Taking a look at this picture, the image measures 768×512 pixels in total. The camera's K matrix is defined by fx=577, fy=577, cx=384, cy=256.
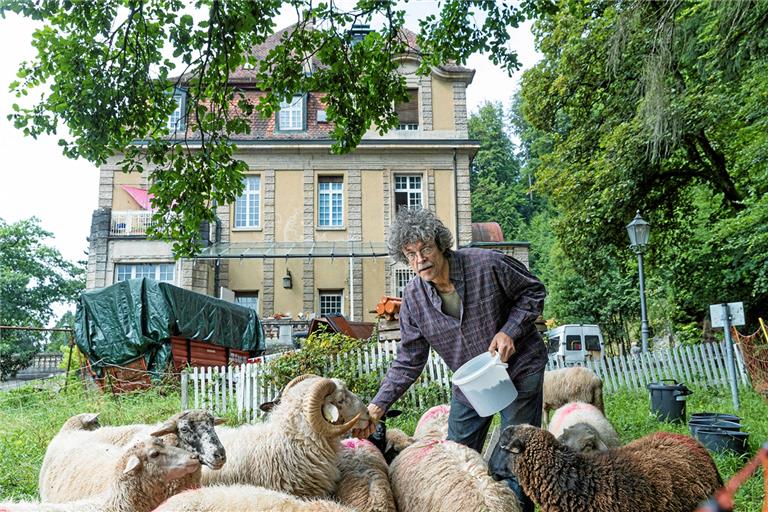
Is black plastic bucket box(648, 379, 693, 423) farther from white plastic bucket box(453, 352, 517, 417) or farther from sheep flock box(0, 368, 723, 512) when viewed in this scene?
white plastic bucket box(453, 352, 517, 417)

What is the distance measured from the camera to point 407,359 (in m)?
3.68

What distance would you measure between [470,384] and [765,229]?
1230 cm

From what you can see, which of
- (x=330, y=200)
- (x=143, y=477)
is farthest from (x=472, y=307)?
(x=330, y=200)

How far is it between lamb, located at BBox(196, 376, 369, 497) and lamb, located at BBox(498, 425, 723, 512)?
0.92 m

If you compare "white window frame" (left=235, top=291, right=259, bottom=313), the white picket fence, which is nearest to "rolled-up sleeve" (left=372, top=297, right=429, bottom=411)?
the white picket fence

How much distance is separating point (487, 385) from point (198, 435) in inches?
60.5

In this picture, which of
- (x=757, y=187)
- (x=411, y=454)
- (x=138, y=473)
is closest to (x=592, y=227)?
(x=757, y=187)

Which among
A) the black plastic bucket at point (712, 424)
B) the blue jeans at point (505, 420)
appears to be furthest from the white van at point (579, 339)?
the blue jeans at point (505, 420)

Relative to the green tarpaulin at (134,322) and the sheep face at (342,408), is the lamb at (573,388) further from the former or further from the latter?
the green tarpaulin at (134,322)

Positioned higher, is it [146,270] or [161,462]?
[146,270]

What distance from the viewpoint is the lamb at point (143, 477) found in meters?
2.77

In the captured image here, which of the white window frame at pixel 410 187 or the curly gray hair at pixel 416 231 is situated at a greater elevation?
the white window frame at pixel 410 187

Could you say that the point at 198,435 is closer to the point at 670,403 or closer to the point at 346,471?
the point at 346,471

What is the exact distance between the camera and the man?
328 centimetres
